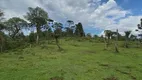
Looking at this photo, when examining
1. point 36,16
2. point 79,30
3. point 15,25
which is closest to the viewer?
point 36,16

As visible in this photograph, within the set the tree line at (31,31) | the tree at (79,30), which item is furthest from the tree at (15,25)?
the tree at (79,30)

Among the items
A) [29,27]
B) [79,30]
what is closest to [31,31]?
[29,27]

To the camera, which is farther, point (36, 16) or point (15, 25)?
point (15, 25)

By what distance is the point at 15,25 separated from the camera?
9056 centimetres

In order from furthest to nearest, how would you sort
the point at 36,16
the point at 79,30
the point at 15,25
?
the point at 79,30
the point at 15,25
the point at 36,16

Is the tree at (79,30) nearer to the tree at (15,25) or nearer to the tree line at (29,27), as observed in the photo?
the tree line at (29,27)

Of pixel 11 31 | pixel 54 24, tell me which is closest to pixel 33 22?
pixel 11 31

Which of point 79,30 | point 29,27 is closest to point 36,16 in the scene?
point 29,27

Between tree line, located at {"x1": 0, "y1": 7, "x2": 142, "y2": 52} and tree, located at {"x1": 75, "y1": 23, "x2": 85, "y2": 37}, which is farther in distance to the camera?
tree, located at {"x1": 75, "y1": 23, "x2": 85, "y2": 37}

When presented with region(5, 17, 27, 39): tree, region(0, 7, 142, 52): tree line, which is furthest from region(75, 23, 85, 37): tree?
region(5, 17, 27, 39): tree

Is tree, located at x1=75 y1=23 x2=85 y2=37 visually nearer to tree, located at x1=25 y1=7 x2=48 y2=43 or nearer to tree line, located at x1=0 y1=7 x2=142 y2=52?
tree line, located at x1=0 y1=7 x2=142 y2=52

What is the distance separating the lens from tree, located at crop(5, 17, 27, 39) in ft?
291

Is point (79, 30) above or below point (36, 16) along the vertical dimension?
below

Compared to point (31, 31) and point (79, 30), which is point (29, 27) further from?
point (79, 30)
